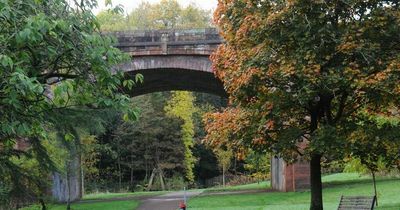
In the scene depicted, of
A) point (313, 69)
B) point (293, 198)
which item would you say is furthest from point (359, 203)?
point (293, 198)

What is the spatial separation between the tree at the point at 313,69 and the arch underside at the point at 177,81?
509 inches

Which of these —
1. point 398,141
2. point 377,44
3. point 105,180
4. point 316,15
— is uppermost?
point 316,15

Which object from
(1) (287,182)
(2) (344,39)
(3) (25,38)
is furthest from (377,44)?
(1) (287,182)

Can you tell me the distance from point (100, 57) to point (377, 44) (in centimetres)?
711

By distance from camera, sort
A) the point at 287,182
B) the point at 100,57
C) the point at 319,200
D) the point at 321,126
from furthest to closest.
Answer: the point at 287,182 → the point at 319,200 → the point at 321,126 → the point at 100,57

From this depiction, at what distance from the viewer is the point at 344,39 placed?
10.8 metres

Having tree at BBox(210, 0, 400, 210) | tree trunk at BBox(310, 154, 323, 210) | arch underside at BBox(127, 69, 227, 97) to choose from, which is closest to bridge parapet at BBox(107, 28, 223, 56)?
arch underside at BBox(127, 69, 227, 97)

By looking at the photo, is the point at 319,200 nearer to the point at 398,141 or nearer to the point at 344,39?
the point at 398,141

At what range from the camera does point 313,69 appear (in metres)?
10.7

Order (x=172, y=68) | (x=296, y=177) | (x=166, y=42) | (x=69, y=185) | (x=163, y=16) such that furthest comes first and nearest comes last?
(x=163, y=16), (x=296, y=177), (x=69, y=185), (x=172, y=68), (x=166, y=42)

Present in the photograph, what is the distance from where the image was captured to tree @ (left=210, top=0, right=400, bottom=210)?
10.7m

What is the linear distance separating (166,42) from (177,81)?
20.0ft

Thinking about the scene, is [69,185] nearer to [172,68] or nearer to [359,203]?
[172,68]

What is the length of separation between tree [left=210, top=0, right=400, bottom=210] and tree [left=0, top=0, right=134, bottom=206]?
563cm
